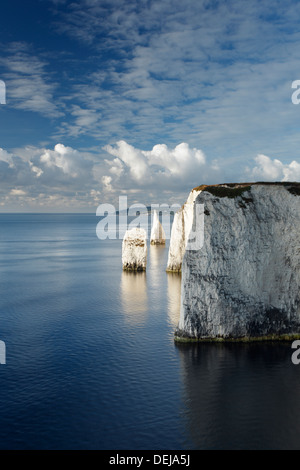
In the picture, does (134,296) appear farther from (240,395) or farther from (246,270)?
(240,395)

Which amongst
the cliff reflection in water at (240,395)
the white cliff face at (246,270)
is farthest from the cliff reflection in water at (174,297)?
the cliff reflection in water at (240,395)

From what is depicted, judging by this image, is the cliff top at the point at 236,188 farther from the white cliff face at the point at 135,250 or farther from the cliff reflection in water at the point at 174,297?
the white cliff face at the point at 135,250

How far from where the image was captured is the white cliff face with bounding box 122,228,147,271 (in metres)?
85.9

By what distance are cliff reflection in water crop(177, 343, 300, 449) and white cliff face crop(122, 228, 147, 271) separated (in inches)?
1843

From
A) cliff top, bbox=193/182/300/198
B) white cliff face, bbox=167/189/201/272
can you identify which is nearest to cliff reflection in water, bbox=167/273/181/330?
white cliff face, bbox=167/189/201/272

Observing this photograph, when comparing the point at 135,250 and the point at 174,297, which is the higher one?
the point at 135,250

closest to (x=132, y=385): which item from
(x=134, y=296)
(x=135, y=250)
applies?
(x=134, y=296)

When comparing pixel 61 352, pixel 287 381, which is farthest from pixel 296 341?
pixel 61 352

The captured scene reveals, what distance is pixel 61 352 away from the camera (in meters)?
39.9

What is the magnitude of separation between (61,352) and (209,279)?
1784 centimetres

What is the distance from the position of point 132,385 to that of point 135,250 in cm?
5780

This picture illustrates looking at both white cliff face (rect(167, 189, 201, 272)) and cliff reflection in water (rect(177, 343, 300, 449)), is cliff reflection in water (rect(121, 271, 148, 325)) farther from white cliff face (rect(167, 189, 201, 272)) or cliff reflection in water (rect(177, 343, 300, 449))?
cliff reflection in water (rect(177, 343, 300, 449))

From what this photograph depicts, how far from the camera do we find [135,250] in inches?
3516

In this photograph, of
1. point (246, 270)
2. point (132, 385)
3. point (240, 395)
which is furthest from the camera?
point (246, 270)
